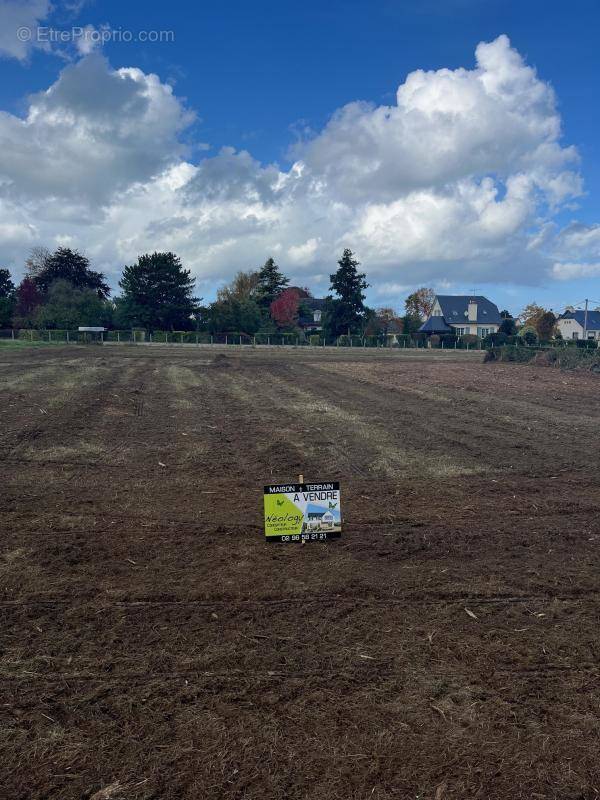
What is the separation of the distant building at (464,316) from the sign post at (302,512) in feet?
283

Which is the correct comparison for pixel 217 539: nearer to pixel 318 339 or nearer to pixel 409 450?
pixel 409 450

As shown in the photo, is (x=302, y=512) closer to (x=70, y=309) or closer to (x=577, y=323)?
(x=70, y=309)

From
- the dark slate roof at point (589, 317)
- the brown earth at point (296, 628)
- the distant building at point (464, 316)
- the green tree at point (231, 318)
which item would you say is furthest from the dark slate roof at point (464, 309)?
the brown earth at point (296, 628)

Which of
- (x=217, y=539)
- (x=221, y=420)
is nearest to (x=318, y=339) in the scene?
(x=221, y=420)

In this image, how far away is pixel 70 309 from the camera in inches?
2653

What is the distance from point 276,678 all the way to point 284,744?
0.62 m

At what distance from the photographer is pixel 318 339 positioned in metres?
72.2

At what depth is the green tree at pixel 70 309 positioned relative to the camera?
65938 mm

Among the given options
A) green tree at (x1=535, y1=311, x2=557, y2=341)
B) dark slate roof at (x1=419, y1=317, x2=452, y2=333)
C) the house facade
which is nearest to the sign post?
dark slate roof at (x1=419, y1=317, x2=452, y2=333)

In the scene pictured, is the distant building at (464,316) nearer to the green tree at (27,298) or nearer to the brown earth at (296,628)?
the green tree at (27,298)

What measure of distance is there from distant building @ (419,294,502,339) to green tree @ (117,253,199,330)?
127ft

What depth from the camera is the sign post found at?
20.7 ft

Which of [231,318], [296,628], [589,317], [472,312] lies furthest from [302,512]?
[589,317]

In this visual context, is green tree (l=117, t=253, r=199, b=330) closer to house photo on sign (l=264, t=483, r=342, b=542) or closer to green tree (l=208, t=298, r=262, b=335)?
green tree (l=208, t=298, r=262, b=335)
